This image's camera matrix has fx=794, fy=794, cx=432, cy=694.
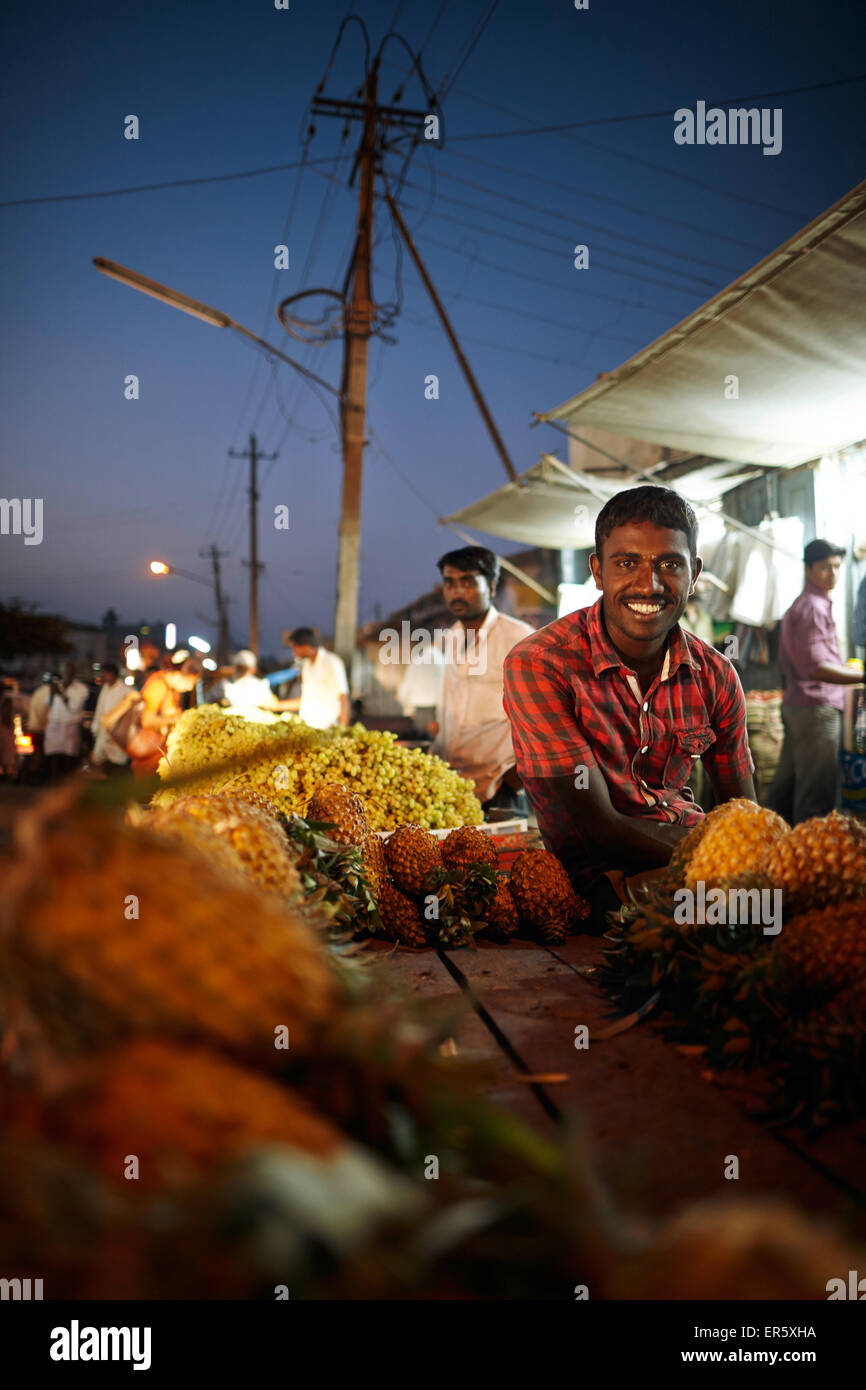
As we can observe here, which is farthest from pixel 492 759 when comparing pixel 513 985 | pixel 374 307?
pixel 374 307

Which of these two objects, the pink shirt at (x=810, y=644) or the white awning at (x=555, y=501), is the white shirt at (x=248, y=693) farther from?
the pink shirt at (x=810, y=644)

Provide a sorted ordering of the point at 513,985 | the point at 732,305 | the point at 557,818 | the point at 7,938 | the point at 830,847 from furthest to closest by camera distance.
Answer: the point at 732,305 < the point at 557,818 < the point at 513,985 < the point at 830,847 < the point at 7,938

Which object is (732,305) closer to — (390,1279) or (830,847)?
(830,847)

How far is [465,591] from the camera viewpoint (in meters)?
5.76

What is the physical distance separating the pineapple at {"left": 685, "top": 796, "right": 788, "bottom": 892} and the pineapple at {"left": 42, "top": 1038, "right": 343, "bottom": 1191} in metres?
1.22

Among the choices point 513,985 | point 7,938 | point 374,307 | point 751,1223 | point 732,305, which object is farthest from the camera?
point 374,307

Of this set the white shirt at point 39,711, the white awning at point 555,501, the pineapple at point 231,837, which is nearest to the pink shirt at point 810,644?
the white awning at point 555,501

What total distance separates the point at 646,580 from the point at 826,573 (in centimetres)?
497

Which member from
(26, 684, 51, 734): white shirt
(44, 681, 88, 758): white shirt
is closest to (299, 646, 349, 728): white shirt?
(44, 681, 88, 758): white shirt

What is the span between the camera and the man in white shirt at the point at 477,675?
5.75 meters

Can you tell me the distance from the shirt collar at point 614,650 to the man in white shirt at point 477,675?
283cm

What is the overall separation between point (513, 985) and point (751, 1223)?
1314mm

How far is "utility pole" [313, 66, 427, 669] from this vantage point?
41.5ft
